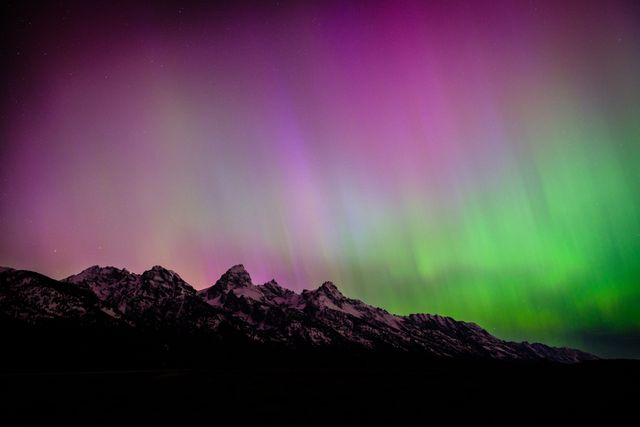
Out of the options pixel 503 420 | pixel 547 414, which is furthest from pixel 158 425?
pixel 547 414

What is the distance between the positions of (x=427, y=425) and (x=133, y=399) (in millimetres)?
60921

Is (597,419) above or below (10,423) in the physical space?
above

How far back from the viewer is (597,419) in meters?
49.8

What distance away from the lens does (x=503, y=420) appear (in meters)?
49.3

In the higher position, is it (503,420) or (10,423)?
(503,420)

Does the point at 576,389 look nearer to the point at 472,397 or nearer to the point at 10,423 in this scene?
the point at 472,397

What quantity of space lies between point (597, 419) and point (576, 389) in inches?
1915

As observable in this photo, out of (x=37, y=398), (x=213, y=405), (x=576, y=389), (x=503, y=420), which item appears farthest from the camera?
(x=576, y=389)

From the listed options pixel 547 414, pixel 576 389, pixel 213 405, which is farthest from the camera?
pixel 576 389

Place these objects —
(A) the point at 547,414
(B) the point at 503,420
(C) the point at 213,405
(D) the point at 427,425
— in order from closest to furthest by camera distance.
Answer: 1. (D) the point at 427,425
2. (B) the point at 503,420
3. (A) the point at 547,414
4. (C) the point at 213,405

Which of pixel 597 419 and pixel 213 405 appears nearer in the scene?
pixel 597 419

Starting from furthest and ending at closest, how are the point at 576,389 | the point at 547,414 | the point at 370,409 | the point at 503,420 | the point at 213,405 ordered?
1. the point at 576,389
2. the point at 213,405
3. the point at 370,409
4. the point at 547,414
5. the point at 503,420

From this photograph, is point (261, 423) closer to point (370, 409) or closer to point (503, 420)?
point (370, 409)

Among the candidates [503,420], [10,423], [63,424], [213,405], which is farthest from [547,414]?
[10,423]
